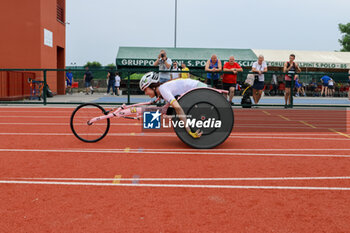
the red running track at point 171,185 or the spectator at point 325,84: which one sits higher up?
the spectator at point 325,84

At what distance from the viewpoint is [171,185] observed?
4156 millimetres

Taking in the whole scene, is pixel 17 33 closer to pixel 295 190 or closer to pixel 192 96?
pixel 192 96

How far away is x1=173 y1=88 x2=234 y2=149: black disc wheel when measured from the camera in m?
6.00

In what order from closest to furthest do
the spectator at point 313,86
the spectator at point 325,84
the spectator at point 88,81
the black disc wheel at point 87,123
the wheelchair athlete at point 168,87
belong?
the wheelchair athlete at point 168,87 → the black disc wheel at point 87,123 → the spectator at point 313,86 → the spectator at point 325,84 → the spectator at point 88,81

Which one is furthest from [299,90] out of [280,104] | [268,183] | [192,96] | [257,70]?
[268,183]

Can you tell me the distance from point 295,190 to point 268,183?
13.2 inches

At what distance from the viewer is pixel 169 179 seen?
440 centimetres

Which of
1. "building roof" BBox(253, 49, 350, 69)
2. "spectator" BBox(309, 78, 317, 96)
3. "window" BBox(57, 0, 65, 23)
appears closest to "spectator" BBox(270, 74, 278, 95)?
"spectator" BBox(309, 78, 317, 96)

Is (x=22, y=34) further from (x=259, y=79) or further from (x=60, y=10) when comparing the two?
(x=259, y=79)

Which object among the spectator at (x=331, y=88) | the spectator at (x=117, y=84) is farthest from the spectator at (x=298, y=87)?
the spectator at (x=117, y=84)

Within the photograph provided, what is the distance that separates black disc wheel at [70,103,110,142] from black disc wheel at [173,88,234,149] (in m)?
1.43

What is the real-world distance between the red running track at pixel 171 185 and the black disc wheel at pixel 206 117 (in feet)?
0.62

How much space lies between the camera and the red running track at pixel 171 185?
3.14 meters

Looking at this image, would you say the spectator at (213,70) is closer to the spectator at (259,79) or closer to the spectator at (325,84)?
the spectator at (259,79)
